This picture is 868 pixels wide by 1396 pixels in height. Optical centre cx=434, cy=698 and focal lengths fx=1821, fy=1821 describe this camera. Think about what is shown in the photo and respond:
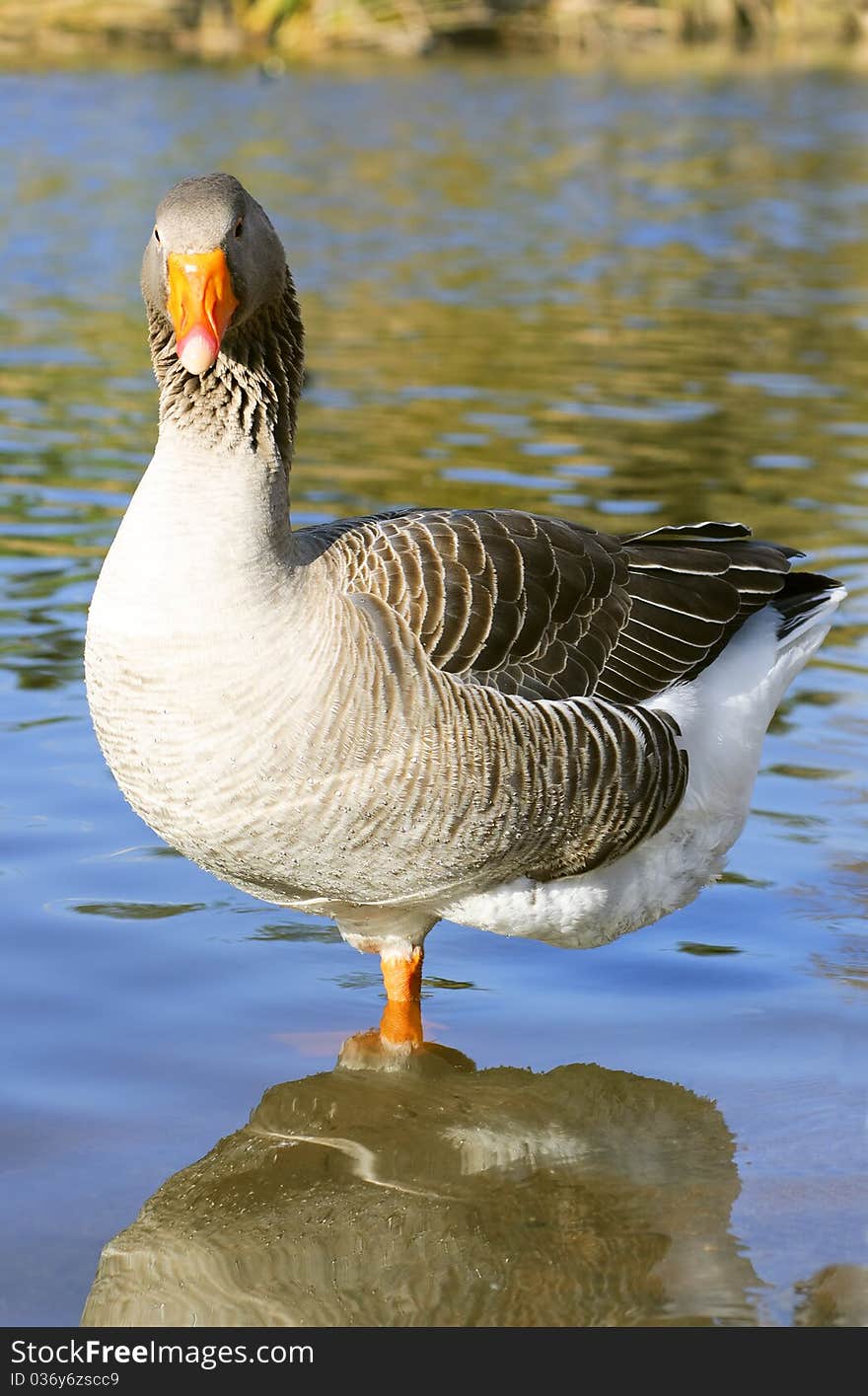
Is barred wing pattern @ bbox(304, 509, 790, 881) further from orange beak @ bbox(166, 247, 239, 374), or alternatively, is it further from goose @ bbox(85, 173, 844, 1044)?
orange beak @ bbox(166, 247, 239, 374)

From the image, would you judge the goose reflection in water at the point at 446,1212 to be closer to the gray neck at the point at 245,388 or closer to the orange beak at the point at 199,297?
the gray neck at the point at 245,388

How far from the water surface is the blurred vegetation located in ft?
142

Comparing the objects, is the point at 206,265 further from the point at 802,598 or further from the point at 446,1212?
the point at 446,1212

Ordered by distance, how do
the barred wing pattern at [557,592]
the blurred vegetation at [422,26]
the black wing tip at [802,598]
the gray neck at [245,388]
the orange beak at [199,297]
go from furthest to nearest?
the blurred vegetation at [422,26], the black wing tip at [802,598], the barred wing pattern at [557,592], the gray neck at [245,388], the orange beak at [199,297]

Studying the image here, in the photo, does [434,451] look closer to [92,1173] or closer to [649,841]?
[649,841]

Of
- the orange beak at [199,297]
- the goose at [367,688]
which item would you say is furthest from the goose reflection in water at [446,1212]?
the orange beak at [199,297]

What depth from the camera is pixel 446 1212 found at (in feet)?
14.4

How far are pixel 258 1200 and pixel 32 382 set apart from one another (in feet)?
34.9

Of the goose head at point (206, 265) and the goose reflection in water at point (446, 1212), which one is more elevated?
the goose head at point (206, 265)

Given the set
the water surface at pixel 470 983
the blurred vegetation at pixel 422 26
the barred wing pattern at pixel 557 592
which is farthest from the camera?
the blurred vegetation at pixel 422 26

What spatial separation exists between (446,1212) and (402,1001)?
1028 millimetres

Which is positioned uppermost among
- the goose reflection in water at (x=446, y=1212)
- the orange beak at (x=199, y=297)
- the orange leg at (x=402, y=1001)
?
the orange beak at (x=199, y=297)

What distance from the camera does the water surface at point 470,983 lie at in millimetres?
4211

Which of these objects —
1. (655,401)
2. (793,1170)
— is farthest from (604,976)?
(655,401)
